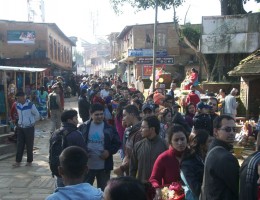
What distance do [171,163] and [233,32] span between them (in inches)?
590

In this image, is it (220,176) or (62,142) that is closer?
(220,176)

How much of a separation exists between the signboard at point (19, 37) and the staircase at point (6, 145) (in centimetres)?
2079

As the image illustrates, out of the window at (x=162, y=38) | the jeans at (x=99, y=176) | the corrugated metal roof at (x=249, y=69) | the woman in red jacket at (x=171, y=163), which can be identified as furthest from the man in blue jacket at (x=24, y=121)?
the window at (x=162, y=38)

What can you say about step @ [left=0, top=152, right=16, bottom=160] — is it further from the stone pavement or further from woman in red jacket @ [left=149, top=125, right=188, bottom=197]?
woman in red jacket @ [left=149, top=125, right=188, bottom=197]

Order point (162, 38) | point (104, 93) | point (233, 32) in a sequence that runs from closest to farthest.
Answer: point (104, 93) < point (233, 32) < point (162, 38)

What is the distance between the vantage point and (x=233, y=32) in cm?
1756

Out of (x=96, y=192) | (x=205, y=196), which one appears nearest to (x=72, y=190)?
(x=96, y=192)

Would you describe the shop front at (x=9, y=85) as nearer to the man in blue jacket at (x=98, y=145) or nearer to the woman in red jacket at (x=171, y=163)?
the man in blue jacket at (x=98, y=145)

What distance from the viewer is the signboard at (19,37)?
29.8m

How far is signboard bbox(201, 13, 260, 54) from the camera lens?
679 inches

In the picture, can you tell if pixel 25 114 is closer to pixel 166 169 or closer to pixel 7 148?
pixel 7 148

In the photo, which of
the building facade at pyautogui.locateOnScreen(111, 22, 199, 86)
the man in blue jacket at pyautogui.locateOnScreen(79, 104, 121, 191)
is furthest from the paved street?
the building facade at pyautogui.locateOnScreen(111, 22, 199, 86)

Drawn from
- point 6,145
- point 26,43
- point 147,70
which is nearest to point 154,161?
point 6,145

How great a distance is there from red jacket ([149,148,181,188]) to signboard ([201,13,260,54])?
1472cm
